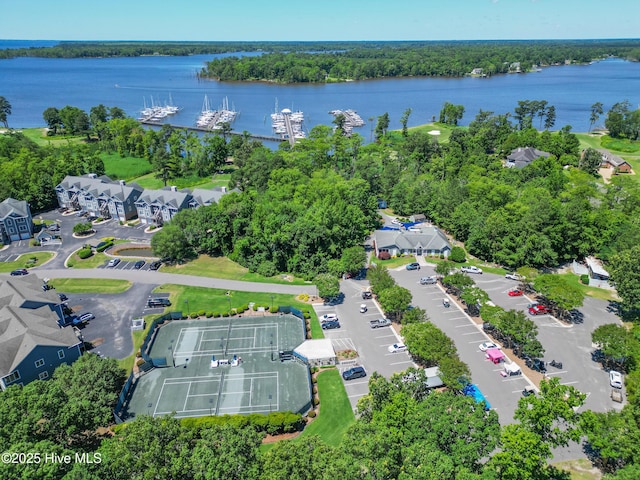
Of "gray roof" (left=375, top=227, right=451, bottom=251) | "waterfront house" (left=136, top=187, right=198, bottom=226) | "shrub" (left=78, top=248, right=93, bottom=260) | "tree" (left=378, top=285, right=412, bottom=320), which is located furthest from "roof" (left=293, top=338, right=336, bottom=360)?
"waterfront house" (left=136, top=187, right=198, bottom=226)

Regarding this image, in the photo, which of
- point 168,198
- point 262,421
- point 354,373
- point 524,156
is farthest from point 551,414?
point 524,156

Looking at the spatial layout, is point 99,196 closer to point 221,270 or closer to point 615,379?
point 221,270

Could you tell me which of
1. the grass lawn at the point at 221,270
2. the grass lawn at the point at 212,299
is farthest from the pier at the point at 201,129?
the grass lawn at the point at 212,299

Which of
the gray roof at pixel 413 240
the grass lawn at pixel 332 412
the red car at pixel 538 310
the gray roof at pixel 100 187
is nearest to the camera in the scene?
the grass lawn at pixel 332 412

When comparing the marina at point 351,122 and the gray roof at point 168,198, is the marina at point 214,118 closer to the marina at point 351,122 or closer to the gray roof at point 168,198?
the marina at point 351,122

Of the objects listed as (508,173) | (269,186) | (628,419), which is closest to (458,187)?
(508,173)

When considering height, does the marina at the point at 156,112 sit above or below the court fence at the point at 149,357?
above
